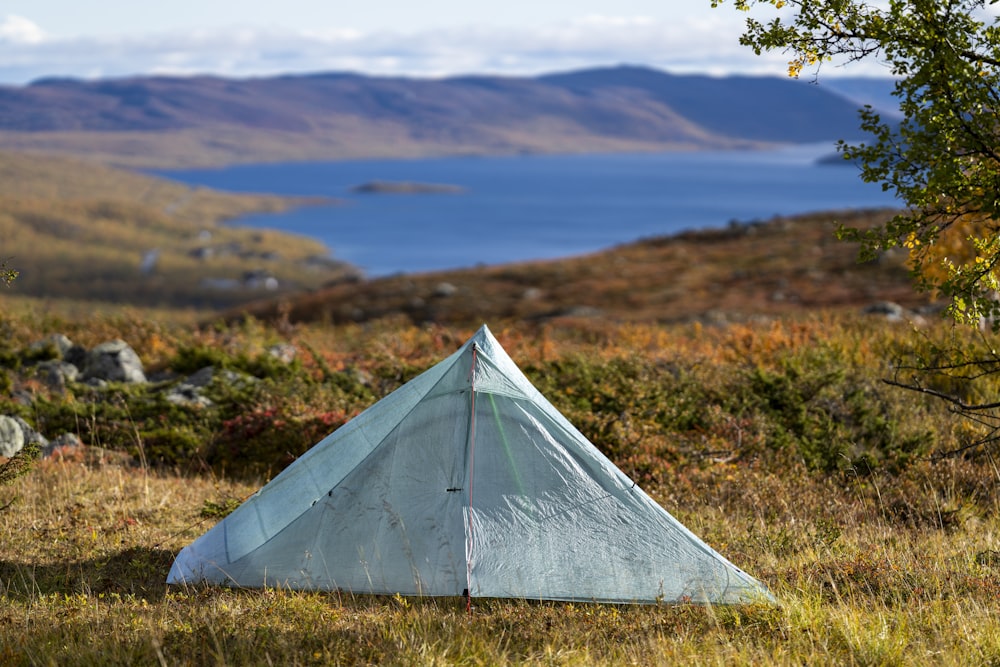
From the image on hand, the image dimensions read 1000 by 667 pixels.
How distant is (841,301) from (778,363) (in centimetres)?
2139

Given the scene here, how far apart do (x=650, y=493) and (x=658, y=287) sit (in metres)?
31.6

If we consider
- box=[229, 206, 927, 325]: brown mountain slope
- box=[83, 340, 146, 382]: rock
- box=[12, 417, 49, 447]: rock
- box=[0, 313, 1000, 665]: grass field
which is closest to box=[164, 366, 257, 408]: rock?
box=[0, 313, 1000, 665]: grass field

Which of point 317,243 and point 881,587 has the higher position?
point 881,587

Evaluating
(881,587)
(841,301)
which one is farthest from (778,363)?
(841,301)

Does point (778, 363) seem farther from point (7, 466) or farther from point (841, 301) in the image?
point (841, 301)

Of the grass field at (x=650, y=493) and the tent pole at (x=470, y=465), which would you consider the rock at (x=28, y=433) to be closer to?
the grass field at (x=650, y=493)

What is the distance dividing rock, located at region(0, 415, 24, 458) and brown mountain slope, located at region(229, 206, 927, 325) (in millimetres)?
18870

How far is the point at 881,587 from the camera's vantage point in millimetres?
6047

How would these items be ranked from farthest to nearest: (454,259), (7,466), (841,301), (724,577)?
(454,259)
(841,301)
(7,466)
(724,577)

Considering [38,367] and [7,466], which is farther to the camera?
[38,367]

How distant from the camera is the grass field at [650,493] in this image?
5.22m

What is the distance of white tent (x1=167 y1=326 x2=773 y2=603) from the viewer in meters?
5.96

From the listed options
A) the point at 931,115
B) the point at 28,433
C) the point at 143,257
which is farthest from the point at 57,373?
the point at 143,257

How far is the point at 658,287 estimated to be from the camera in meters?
39.5
